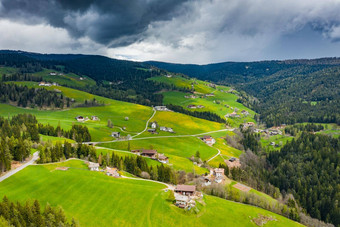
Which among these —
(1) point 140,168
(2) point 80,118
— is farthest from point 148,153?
(2) point 80,118

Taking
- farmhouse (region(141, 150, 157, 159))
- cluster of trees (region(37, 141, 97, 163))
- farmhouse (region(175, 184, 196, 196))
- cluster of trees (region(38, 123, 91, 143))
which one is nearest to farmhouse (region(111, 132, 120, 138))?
cluster of trees (region(38, 123, 91, 143))

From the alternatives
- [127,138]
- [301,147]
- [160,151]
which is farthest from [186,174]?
[301,147]

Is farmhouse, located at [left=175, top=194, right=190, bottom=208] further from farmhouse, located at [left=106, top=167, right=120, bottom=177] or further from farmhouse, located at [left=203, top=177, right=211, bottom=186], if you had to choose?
farmhouse, located at [left=203, top=177, right=211, bottom=186]

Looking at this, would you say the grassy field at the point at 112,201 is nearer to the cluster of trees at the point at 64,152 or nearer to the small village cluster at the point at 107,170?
the small village cluster at the point at 107,170

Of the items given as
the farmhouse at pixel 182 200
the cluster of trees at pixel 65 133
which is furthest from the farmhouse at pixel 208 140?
the farmhouse at pixel 182 200

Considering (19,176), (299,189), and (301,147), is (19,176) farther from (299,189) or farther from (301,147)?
(301,147)

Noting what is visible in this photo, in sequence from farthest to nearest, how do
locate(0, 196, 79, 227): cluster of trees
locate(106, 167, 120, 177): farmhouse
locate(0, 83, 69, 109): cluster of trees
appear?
locate(0, 83, 69, 109): cluster of trees, locate(106, 167, 120, 177): farmhouse, locate(0, 196, 79, 227): cluster of trees

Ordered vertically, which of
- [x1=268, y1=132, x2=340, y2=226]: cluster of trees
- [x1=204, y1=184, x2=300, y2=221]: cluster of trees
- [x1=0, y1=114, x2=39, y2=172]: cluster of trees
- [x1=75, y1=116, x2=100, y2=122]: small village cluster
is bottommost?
[x1=268, y1=132, x2=340, y2=226]: cluster of trees
